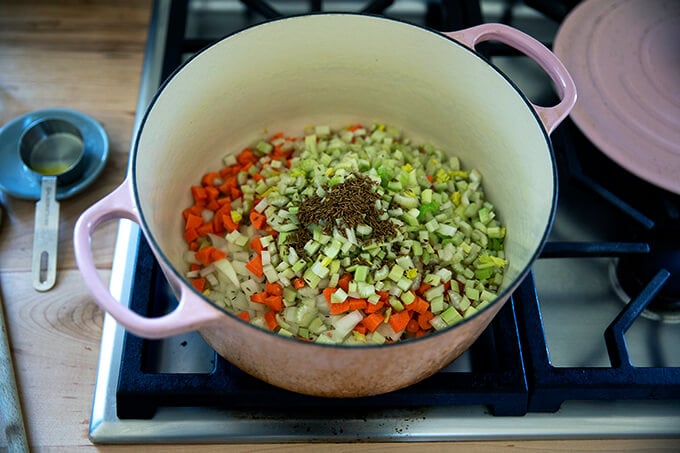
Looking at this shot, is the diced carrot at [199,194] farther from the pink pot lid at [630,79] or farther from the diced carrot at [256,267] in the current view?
the pink pot lid at [630,79]

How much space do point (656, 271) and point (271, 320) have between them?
54cm

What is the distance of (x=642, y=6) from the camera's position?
3.68 ft

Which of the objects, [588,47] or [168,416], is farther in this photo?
[588,47]

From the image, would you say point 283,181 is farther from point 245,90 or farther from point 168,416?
point 168,416

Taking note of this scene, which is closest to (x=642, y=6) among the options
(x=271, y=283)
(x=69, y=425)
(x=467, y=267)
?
(x=467, y=267)

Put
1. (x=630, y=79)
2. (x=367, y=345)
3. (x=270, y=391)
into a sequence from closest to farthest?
1. (x=367, y=345)
2. (x=270, y=391)
3. (x=630, y=79)

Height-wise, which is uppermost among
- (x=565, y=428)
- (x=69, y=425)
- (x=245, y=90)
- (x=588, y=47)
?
(x=588, y=47)

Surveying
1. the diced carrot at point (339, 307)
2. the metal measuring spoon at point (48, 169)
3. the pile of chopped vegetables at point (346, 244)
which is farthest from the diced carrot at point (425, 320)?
the metal measuring spoon at point (48, 169)

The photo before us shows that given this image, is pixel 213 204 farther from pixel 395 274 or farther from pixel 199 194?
pixel 395 274

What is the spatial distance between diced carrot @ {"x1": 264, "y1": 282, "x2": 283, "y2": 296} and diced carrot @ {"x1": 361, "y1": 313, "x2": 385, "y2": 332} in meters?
0.12

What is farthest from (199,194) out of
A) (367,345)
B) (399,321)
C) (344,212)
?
(367,345)

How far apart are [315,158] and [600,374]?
20.7 inches

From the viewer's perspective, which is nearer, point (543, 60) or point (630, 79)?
point (543, 60)

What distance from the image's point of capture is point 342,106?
1.11m
